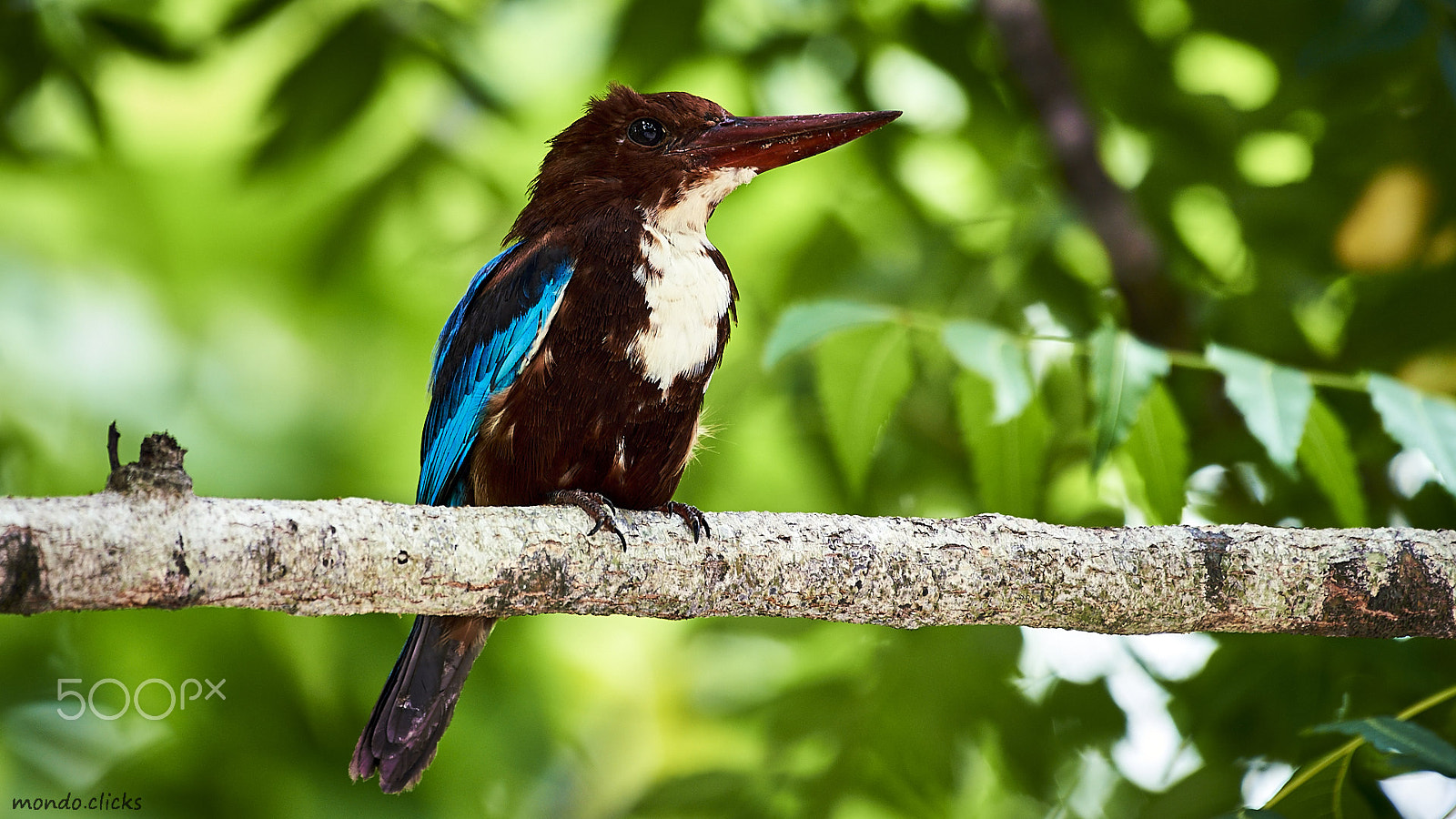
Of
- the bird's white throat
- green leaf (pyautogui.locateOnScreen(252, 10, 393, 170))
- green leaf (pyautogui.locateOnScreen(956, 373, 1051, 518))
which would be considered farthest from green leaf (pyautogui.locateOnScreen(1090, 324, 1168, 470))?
green leaf (pyautogui.locateOnScreen(252, 10, 393, 170))

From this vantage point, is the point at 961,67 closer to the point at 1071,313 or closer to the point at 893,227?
the point at 893,227

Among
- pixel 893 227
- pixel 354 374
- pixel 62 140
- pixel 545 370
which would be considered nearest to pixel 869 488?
pixel 893 227

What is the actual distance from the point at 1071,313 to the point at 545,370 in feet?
5.57

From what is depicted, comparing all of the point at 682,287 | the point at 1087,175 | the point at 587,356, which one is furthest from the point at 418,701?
the point at 1087,175

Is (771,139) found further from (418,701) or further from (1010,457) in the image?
(418,701)

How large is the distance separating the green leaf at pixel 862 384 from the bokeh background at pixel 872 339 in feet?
0.04

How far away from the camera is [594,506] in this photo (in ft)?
7.45

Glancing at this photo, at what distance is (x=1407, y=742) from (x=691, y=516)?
131 centimetres

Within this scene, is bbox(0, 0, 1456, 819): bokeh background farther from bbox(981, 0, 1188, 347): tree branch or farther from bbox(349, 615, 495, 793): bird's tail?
bbox(349, 615, 495, 793): bird's tail

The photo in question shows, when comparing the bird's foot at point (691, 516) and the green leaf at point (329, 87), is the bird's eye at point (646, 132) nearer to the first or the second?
the green leaf at point (329, 87)

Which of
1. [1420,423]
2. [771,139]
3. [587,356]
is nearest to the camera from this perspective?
[1420,423]

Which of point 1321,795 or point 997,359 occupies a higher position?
point 997,359

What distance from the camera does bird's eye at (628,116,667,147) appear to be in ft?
9.54

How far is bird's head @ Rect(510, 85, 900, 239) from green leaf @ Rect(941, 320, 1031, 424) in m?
0.56
